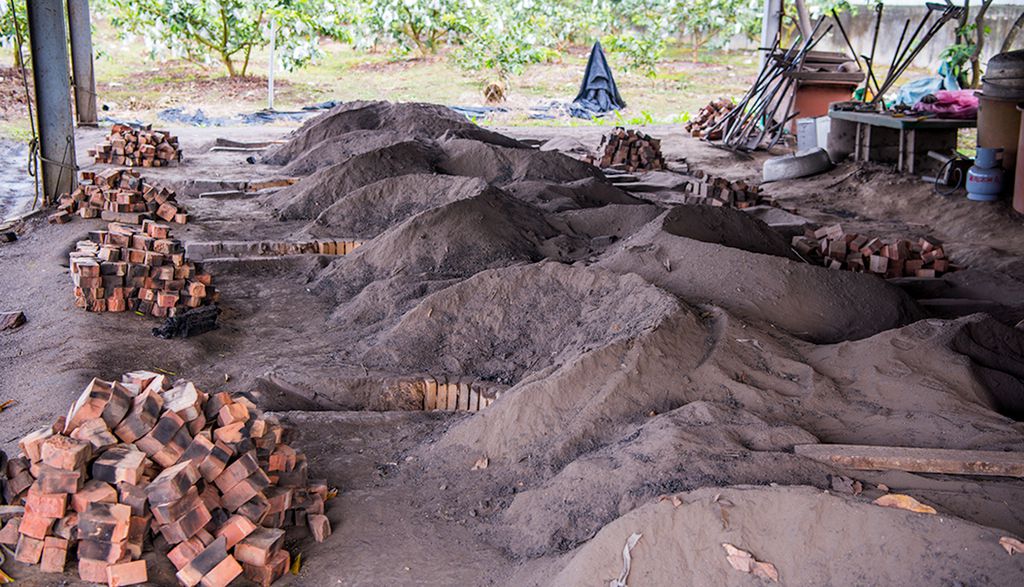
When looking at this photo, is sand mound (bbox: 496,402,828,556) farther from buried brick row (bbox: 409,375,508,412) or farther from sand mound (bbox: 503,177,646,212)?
sand mound (bbox: 503,177,646,212)

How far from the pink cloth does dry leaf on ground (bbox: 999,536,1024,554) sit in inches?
333

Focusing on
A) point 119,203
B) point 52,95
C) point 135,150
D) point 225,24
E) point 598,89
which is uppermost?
point 225,24

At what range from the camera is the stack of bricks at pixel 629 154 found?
11.2 meters

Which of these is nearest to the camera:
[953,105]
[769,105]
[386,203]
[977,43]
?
[386,203]

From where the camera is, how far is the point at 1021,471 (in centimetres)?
298

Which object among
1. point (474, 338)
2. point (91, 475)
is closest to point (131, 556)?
point (91, 475)

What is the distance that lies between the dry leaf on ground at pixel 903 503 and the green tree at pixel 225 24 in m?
16.6

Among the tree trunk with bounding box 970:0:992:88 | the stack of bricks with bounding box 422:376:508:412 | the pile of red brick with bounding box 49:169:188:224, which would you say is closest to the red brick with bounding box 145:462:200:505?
the stack of bricks with bounding box 422:376:508:412

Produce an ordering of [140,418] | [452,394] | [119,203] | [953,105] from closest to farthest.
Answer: [140,418] < [452,394] < [119,203] < [953,105]

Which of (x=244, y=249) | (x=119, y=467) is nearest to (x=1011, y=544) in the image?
(x=119, y=467)

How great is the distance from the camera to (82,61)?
12633 mm

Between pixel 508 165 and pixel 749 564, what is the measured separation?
7.01m

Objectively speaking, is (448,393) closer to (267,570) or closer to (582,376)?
(582,376)

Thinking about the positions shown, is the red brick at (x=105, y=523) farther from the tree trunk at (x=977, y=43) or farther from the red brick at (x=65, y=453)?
the tree trunk at (x=977, y=43)
